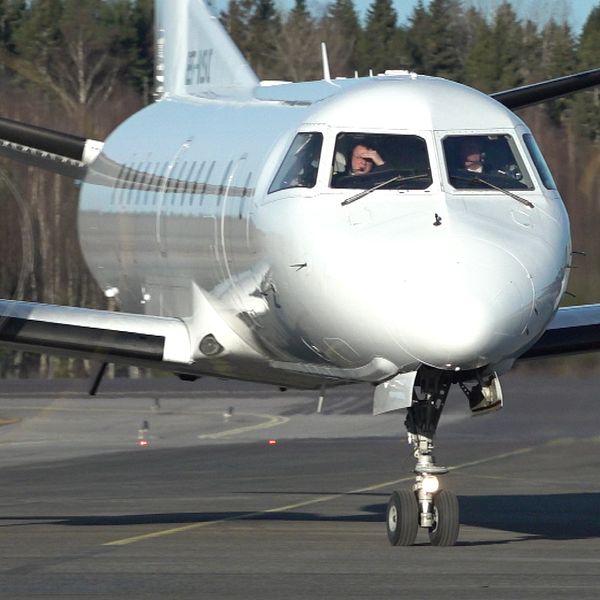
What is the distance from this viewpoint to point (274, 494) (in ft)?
61.9

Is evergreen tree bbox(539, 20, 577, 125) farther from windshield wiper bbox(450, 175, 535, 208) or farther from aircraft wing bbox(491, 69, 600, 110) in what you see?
windshield wiper bbox(450, 175, 535, 208)

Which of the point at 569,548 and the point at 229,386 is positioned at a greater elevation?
the point at 569,548

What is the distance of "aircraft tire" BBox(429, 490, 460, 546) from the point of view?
1281cm

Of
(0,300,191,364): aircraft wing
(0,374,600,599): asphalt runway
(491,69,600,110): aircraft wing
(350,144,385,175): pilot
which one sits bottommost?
(0,374,600,599): asphalt runway

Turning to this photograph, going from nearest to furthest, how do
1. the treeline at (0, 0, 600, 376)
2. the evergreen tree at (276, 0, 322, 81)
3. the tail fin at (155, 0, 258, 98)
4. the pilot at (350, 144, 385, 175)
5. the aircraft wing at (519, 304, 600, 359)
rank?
the pilot at (350, 144, 385, 175) → the aircraft wing at (519, 304, 600, 359) → the tail fin at (155, 0, 258, 98) → the treeline at (0, 0, 600, 376) → the evergreen tree at (276, 0, 322, 81)

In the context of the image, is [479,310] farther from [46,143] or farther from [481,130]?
[46,143]

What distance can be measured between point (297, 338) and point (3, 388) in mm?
22128

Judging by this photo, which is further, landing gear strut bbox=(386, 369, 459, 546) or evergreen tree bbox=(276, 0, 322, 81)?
evergreen tree bbox=(276, 0, 322, 81)

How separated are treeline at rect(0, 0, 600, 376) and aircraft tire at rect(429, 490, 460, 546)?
59.0 feet

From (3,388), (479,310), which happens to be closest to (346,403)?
(3,388)

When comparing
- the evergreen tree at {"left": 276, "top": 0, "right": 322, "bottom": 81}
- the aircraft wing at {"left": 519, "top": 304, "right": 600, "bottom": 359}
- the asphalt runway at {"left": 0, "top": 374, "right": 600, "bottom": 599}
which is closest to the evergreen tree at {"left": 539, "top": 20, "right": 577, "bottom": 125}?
the evergreen tree at {"left": 276, "top": 0, "right": 322, "bottom": 81}

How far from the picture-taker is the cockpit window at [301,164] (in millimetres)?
12774

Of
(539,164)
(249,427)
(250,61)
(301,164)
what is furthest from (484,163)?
(250,61)

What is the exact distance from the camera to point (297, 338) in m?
13.1
